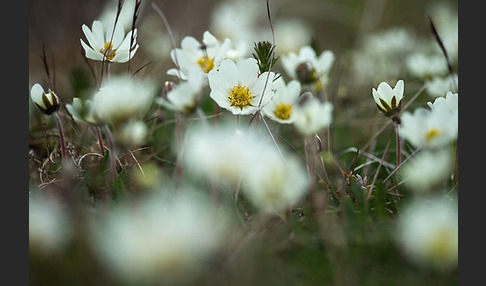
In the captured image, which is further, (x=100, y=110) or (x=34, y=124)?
(x=34, y=124)

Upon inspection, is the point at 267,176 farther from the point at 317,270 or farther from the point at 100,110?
the point at 100,110

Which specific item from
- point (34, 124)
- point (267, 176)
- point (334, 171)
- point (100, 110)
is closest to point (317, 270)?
point (267, 176)

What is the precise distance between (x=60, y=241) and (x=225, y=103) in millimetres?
521

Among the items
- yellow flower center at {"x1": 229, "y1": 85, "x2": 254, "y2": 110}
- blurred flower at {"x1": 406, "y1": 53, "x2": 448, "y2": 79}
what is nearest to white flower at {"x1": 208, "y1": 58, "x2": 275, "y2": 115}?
yellow flower center at {"x1": 229, "y1": 85, "x2": 254, "y2": 110}

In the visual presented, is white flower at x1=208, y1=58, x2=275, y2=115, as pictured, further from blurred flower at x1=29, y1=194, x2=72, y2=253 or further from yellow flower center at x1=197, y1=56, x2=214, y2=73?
blurred flower at x1=29, y1=194, x2=72, y2=253

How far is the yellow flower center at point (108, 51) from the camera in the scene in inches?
53.5

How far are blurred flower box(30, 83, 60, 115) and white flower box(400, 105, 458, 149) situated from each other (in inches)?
34.5

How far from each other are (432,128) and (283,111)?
1.48 ft

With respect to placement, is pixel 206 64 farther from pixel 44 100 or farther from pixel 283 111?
pixel 44 100

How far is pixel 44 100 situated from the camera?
130 cm

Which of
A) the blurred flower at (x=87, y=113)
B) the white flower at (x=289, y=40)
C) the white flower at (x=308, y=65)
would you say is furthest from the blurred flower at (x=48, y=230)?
the white flower at (x=289, y=40)

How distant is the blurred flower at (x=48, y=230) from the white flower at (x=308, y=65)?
0.94 meters

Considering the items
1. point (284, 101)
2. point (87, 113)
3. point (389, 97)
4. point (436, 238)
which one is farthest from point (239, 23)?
point (436, 238)

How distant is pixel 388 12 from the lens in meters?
Answer: 4.01
